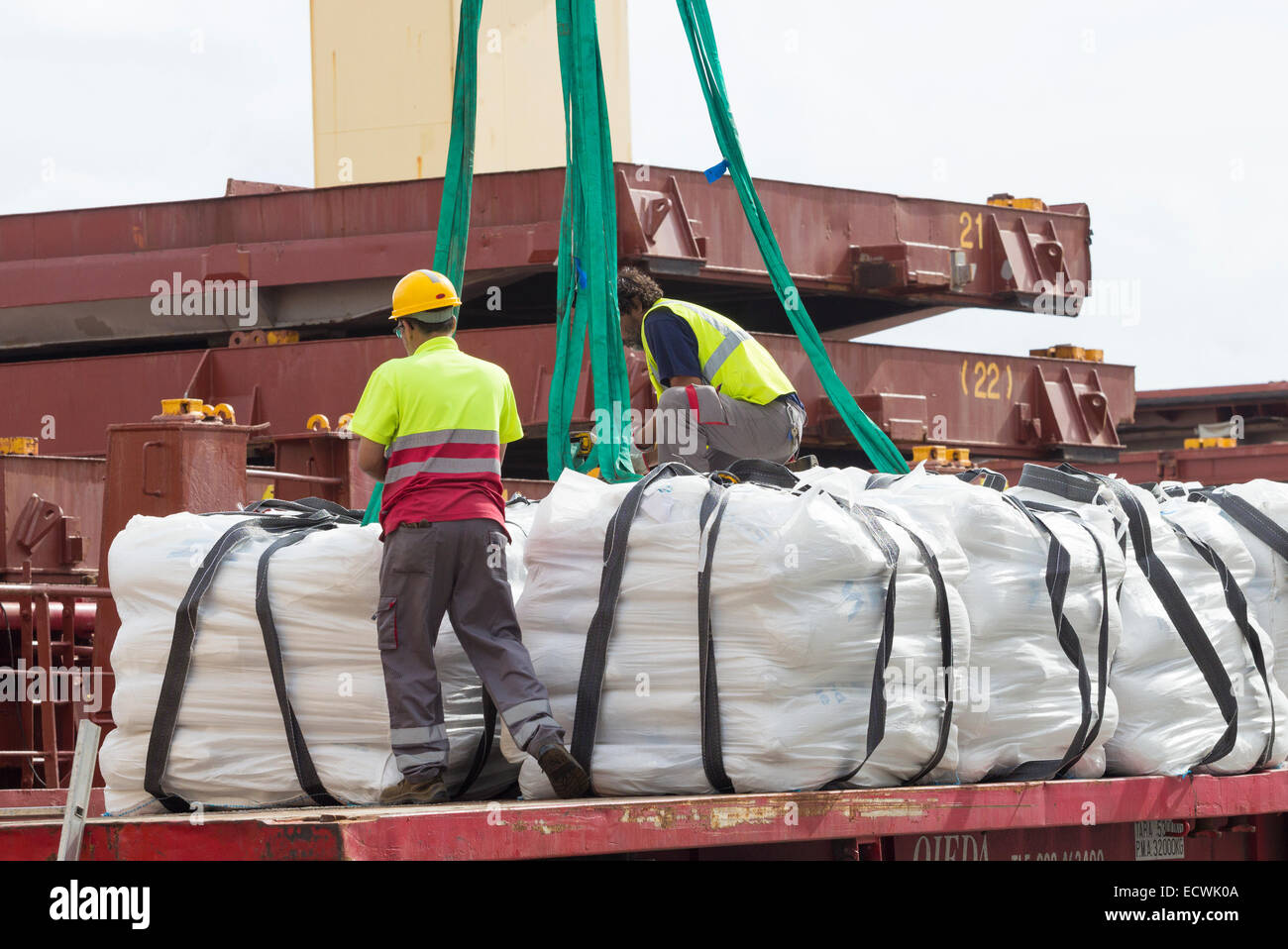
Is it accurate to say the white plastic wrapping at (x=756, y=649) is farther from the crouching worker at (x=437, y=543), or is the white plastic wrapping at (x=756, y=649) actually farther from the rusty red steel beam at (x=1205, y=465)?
the rusty red steel beam at (x=1205, y=465)

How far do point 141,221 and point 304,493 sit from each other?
390cm

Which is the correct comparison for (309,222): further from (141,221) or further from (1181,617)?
(1181,617)

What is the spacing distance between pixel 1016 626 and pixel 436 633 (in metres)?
1.63

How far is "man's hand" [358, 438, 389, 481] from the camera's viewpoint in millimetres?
4254

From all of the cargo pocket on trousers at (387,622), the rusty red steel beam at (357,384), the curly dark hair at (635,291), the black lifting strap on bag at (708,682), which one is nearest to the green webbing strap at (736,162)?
the curly dark hair at (635,291)

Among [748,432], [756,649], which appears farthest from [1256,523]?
[756,649]

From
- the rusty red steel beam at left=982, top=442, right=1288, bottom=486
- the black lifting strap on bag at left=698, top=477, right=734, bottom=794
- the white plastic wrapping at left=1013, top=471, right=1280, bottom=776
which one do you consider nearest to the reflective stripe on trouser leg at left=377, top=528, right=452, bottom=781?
the black lifting strap on bag at left=698, top=477, right=734, bottom=794

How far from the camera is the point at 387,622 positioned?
3.97 metres

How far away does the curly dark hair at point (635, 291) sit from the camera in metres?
5.88

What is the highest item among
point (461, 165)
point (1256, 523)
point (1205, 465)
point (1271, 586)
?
point (461, 165)

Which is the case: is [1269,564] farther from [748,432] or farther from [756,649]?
[756,649]
